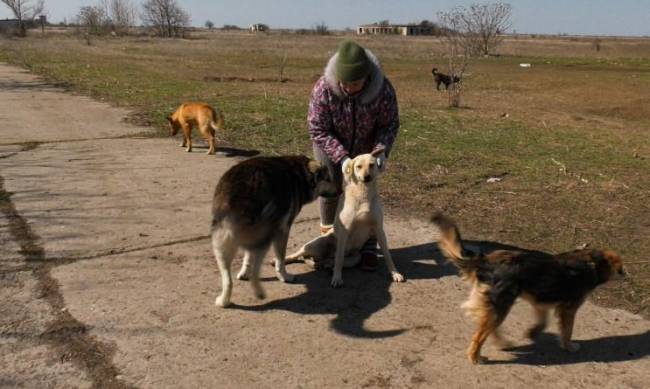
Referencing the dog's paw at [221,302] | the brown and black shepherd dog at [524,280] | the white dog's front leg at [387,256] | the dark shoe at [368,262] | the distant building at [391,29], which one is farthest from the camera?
the distant building at [391,29]

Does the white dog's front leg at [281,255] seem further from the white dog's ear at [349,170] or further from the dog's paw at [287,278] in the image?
the white dog's ear at [349,170]

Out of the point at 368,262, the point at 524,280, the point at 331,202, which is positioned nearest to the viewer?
the point at 524,280

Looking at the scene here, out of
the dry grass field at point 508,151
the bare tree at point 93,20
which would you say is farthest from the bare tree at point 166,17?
the dry grass field at point 508,151

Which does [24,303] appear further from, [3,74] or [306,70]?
[306,70]

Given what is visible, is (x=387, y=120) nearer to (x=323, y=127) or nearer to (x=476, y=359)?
(x=323, y=127)

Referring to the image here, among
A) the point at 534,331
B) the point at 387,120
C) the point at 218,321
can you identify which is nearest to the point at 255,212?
the point at 218,321

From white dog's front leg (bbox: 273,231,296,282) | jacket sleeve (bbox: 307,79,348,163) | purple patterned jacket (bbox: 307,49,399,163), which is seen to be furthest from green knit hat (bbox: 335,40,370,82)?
white dog's front leg (bbox: 273,231,296,282)

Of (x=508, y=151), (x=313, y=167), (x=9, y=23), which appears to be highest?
(x=9, y=23)

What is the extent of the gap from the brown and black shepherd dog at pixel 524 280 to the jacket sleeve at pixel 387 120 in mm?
1355

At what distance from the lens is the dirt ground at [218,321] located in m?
3.51

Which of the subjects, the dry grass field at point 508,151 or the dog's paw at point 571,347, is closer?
the dog's paw at point 571,347

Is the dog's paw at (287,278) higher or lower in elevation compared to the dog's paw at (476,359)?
higher

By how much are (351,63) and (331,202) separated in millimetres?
1471

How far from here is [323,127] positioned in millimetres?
5051
